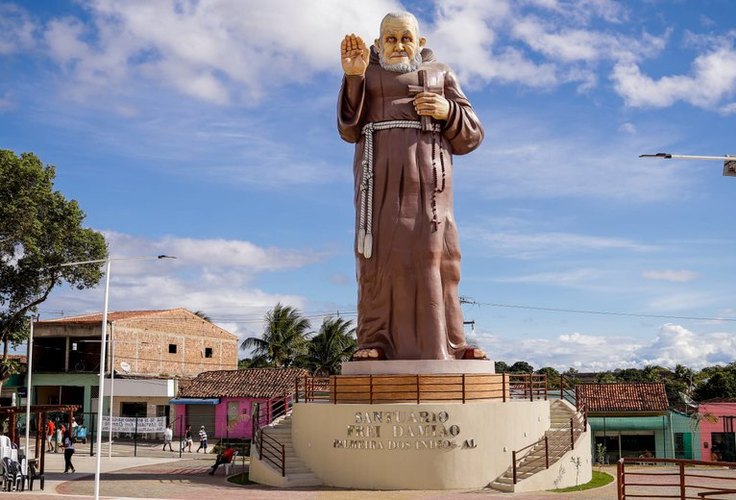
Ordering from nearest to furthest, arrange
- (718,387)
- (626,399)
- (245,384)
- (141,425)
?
(626,399)
(141,425)
(245,384)
(718,387)

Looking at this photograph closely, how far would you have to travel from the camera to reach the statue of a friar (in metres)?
21.7

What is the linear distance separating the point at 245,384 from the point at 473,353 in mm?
22340

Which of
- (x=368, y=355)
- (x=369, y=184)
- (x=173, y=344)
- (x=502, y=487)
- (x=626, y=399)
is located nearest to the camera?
(x=502, y=487)

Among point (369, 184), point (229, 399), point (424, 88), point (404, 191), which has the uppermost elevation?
point (424, 88)

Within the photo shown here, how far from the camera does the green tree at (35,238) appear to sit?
34312mm

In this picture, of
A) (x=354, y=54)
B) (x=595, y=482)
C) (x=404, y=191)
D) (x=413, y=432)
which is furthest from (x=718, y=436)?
(x=354, y=54)

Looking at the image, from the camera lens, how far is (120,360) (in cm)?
4444

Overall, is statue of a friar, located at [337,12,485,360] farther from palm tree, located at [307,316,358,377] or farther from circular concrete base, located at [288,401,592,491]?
palm tree, located at [307,316,358,377]

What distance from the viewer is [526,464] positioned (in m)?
20.3

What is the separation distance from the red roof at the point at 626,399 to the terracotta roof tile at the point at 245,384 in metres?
13.6

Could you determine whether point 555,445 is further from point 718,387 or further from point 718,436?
point 718,387

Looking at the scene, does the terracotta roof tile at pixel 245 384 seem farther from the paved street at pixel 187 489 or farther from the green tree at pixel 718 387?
the green tree at pixel 718 387

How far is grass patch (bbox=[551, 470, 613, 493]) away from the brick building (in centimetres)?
2565

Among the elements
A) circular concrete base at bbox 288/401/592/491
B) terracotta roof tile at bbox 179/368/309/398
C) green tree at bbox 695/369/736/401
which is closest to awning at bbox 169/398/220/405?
terracotta roof tile at bbox 179/368/309/398
